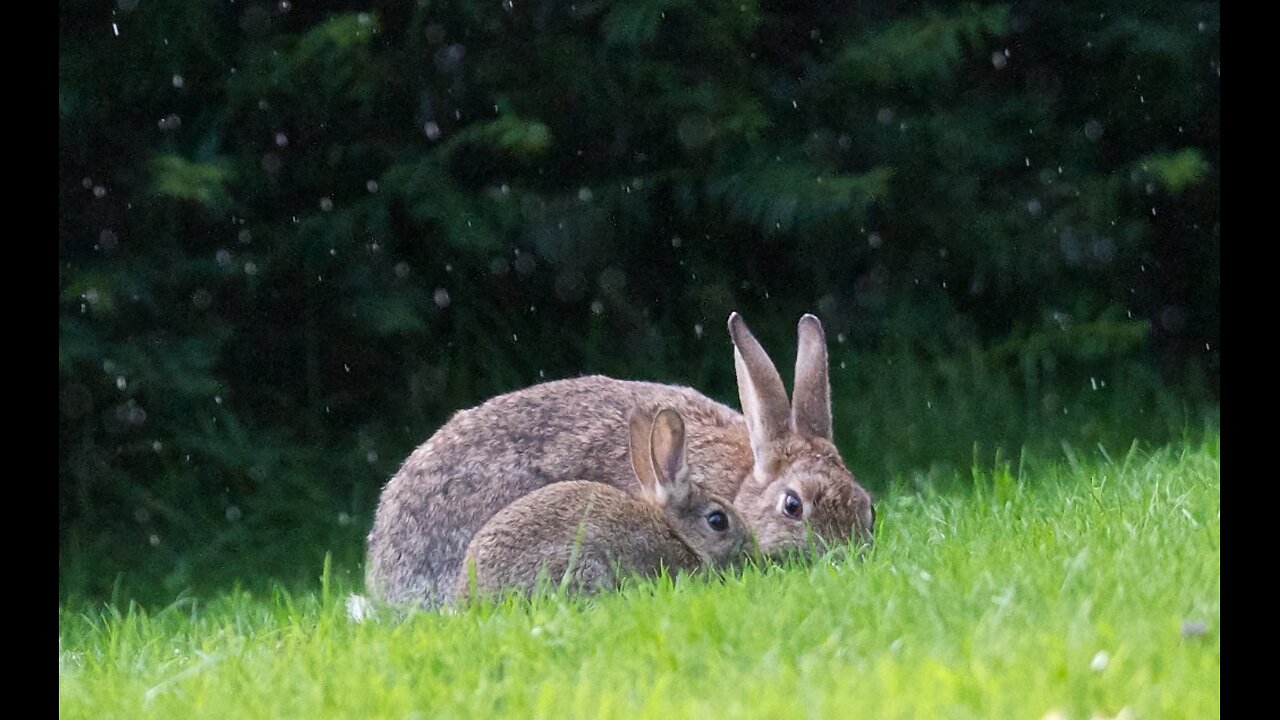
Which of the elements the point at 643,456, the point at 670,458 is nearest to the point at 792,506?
the point at 670,458

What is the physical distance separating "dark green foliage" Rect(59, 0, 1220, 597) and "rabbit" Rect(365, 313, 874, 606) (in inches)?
61.0

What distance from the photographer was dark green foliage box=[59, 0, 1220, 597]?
7.83 metres

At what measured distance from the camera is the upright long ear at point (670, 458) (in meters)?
5.74

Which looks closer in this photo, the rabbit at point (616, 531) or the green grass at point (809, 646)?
the green grass at point (809, 646)

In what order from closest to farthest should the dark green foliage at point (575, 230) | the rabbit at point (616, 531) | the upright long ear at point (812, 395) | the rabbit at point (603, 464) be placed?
the rabbit at point (616, 531)
the rabbit at point (603, 464)
the upright long ear at point (812, 395)
the dark green foliage at point (575, 230)

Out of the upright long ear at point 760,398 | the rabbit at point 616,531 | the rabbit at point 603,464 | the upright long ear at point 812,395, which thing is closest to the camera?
the rabbit at point 616,531

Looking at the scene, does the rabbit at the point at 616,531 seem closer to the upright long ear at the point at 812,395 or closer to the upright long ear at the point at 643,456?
the upright long ear at the point at 643,456

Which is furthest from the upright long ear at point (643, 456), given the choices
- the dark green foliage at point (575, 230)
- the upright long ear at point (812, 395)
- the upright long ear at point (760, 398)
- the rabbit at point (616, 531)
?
the dark green foliage at point (575, 230)

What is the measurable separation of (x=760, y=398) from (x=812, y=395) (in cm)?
27

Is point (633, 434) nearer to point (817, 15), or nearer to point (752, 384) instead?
point (752, 384)

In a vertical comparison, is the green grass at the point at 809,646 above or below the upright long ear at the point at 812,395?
below

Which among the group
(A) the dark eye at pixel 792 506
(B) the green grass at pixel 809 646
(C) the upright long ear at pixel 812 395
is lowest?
(A) the dark eye at pixel 792 506

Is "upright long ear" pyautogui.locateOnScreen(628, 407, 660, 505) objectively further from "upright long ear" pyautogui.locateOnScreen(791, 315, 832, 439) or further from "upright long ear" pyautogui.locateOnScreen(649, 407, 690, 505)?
"upright long ear" pyautogui.locateOnScreen(791, 315, 832, 439)

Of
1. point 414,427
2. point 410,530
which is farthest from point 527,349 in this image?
point 410,530
